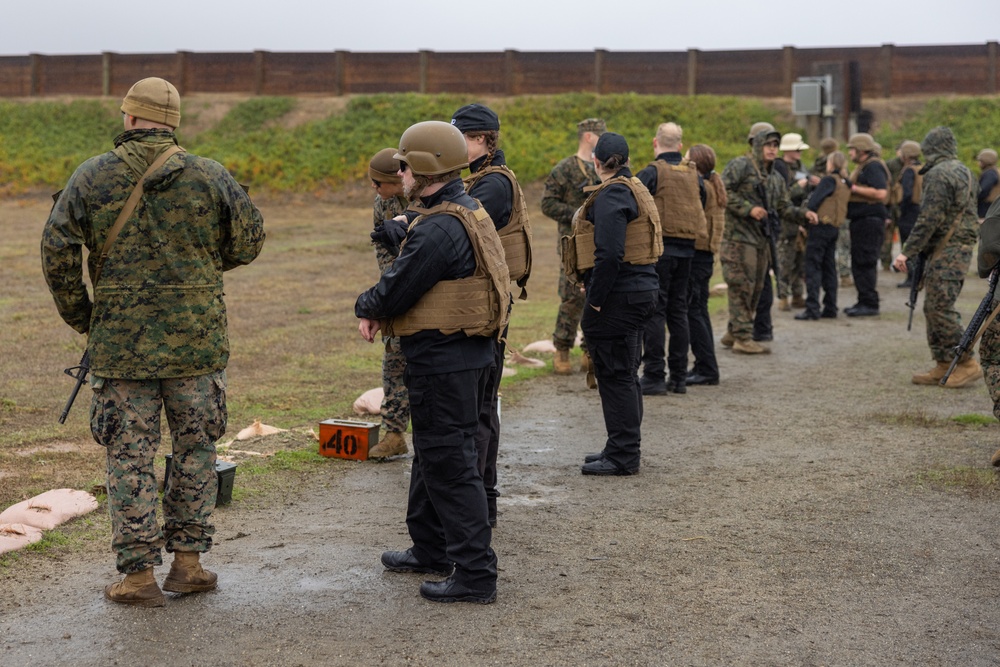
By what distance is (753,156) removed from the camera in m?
11.8

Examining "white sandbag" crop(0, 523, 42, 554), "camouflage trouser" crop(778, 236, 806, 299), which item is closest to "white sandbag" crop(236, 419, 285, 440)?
"white sandbag" crop(0, 523, 42, 554)

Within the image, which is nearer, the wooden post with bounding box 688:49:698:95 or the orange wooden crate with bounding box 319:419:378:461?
the orange wooden crate with bounding box 319:419:378:461

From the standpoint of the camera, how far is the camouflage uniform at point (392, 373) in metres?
7.02

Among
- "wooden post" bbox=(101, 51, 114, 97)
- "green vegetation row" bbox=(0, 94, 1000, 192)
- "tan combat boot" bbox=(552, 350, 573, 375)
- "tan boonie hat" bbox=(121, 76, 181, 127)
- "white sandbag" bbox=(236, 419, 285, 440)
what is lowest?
"white sandbag" bbox=(236, 419, 285, 440)

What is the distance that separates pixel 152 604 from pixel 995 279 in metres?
5.56

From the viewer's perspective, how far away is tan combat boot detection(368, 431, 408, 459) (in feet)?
24.0

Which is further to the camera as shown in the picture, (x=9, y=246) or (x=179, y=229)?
(x=9, y=246)

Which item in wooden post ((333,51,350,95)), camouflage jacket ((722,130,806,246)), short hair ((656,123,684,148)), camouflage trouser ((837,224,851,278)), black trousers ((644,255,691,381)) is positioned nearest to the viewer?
short hair ((656,123,684,148))

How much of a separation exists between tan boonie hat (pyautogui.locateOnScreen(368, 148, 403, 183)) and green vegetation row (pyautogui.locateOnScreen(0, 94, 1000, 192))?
2710cm

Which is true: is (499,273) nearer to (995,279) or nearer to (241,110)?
(995,279)

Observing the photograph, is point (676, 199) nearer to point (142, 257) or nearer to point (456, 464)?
point (456, 464)

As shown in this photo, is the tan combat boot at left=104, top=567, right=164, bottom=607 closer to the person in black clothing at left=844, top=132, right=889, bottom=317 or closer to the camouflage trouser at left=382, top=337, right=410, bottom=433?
the camouflage trouser at left=382, top=337, right=410, bottom=433

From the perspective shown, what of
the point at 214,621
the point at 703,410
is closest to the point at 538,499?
the point at 214,621

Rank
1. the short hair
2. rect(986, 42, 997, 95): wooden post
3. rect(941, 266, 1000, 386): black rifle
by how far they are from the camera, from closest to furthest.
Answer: rect(941, 266, 1000, 386): black rifle < the short hair < rect(986, 42, 997, 95): wooden post
